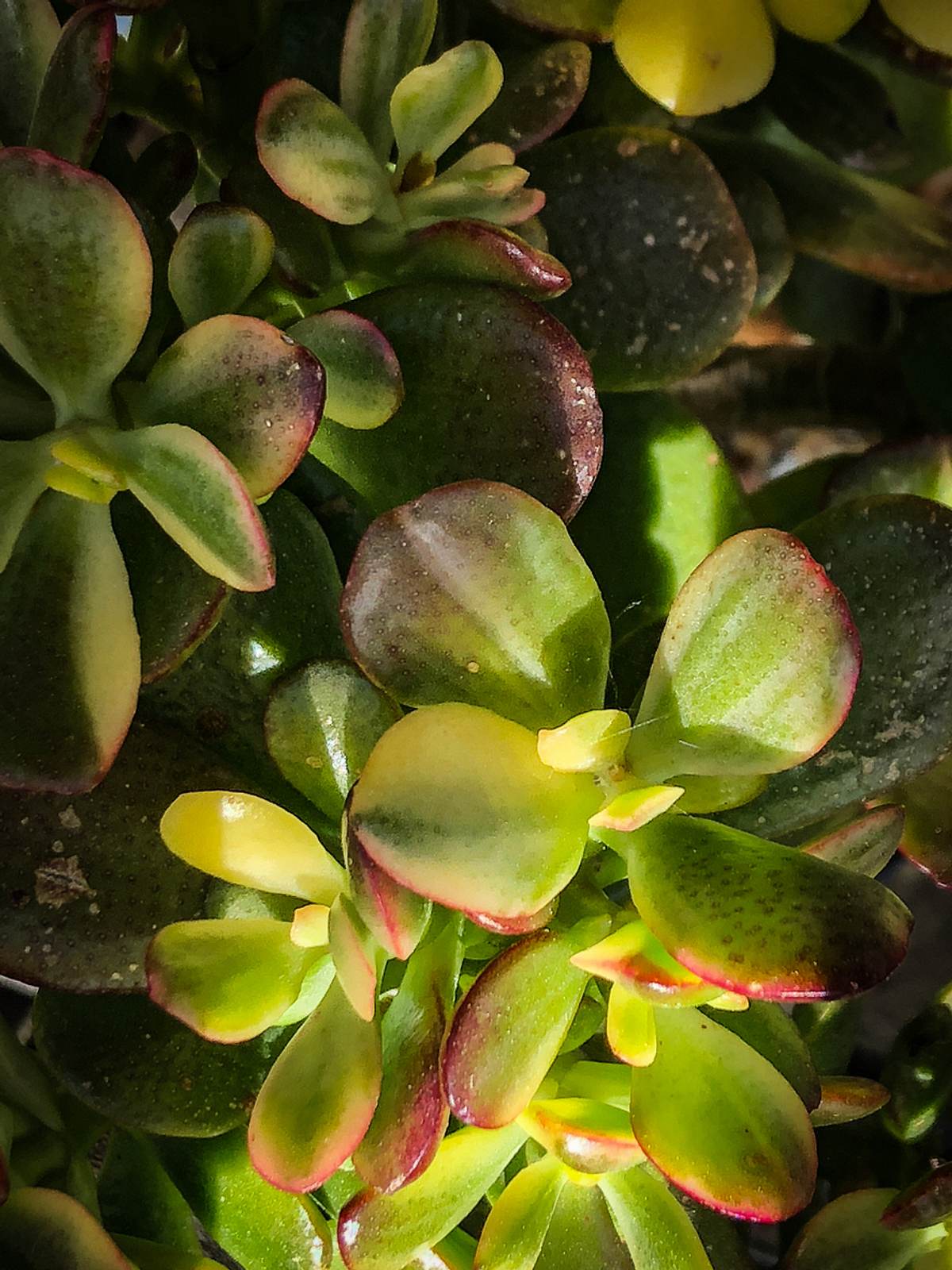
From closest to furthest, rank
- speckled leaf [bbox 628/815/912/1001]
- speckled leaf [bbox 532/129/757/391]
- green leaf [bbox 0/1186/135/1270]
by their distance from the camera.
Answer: speckled leaf [bbox 628/815/912/1001] → green leaf [bbox 0/1186/135/1270] → speckled leaf [bbox 532/129/757/391]

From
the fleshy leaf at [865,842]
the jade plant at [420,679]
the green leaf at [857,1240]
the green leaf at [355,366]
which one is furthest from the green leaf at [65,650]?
the green leaf at [857,1240]

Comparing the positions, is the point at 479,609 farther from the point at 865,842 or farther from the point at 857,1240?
the point at 857,1240

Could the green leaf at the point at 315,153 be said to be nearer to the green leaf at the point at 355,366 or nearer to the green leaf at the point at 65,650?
the green leaf at the point at 355,366

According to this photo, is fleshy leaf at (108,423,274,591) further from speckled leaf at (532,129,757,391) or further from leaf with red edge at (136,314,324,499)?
speckled leaf at (532,129,757,391)

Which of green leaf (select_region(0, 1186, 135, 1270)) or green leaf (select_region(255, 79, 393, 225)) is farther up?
green leaf (select_region(255, 79, 393, 225))

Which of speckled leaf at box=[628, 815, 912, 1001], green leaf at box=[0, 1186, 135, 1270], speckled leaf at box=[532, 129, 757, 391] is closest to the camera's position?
speckled leaf at box=[628, 815, 912, 1001]

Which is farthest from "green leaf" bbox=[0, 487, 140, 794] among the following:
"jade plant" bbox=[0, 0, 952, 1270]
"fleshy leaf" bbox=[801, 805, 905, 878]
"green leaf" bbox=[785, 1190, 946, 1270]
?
"green leaf" bbox=[785, 1190, 946, 1270]

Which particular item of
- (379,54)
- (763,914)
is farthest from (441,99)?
(763,914)
